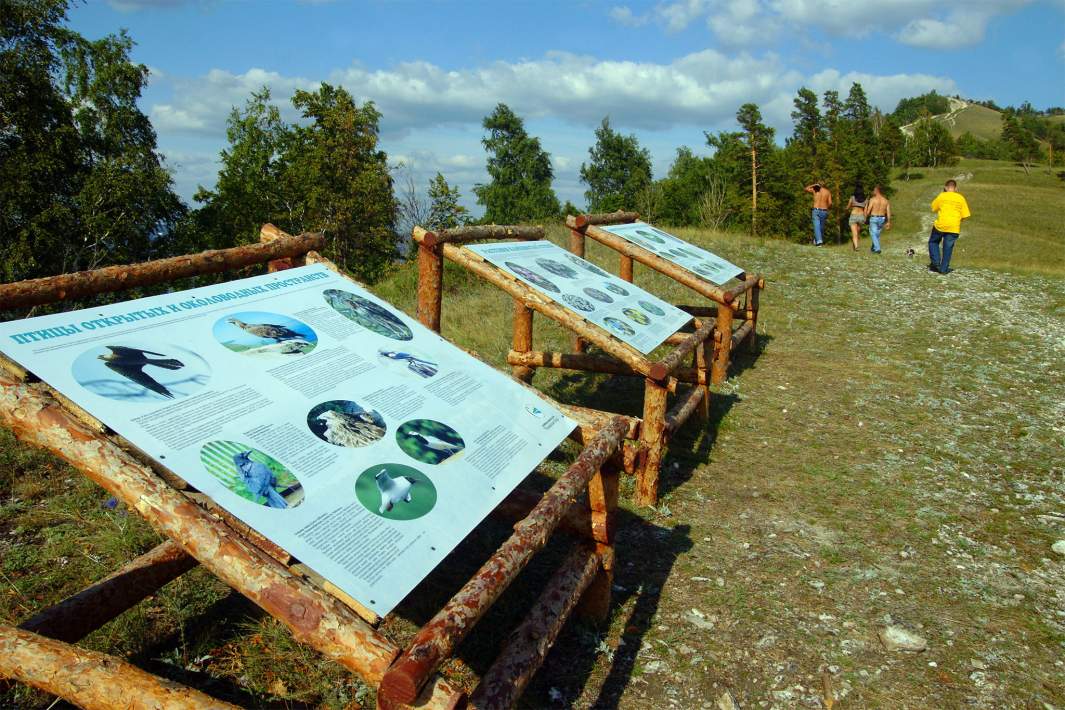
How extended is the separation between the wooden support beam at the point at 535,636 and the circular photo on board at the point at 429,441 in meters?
0.75

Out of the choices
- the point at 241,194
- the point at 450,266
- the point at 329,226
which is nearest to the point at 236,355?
the point at 450,266

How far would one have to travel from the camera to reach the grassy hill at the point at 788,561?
3070 millimetres

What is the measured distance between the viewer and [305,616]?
1.77 m

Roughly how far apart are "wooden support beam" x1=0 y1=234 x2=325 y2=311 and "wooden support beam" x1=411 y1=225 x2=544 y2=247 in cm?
73

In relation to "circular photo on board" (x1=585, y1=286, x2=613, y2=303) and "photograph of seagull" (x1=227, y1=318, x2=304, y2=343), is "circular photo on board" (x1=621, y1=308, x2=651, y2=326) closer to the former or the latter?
"circular photo on board" (x1=585, y1=286, x2=613, y2=303)

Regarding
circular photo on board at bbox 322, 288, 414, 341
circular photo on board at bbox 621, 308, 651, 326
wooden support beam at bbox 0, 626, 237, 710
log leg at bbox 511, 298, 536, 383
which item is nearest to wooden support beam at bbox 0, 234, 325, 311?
circular photo on board at bbox 322, 288, 414, 341

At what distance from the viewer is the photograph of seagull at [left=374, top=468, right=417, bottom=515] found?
205cm

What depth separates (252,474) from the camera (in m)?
1.92

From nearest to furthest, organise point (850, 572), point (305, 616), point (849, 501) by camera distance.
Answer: point (305, 616) < point (850, 572) < point (849, 501)

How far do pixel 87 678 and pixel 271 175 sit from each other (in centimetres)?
3958

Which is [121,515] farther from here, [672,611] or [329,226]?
[329,226]

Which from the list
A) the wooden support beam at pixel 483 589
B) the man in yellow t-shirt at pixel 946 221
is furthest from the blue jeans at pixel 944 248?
the wooden support beam at pixel 483 589

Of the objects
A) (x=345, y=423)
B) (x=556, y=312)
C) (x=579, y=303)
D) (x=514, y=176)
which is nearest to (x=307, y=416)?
(x=345, y=423)

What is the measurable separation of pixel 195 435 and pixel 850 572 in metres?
3.48
